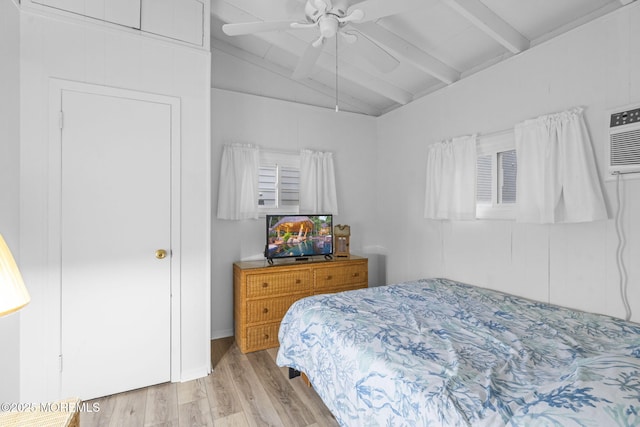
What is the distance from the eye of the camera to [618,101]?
6.37 ft

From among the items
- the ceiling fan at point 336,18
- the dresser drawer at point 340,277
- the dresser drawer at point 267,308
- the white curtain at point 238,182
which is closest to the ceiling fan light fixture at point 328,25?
the ceiling fan at point 336,18

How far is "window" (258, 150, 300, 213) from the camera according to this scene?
337 cm

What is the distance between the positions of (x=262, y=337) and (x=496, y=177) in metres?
2.58

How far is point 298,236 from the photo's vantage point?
10.4 feet

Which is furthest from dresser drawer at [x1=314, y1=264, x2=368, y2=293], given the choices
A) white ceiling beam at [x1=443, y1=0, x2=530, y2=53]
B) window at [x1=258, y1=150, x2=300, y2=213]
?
white ceiling beam at [x1=443, y1=0, x2=530, y2=53]

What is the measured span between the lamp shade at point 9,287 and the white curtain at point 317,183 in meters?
2.66

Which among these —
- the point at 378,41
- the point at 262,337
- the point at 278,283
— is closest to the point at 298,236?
the point at 278,283

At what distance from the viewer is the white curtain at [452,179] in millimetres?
2834

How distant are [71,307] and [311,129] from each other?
2.74m

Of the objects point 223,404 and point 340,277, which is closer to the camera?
point 223,404

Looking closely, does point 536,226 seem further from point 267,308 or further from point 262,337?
point 262,337

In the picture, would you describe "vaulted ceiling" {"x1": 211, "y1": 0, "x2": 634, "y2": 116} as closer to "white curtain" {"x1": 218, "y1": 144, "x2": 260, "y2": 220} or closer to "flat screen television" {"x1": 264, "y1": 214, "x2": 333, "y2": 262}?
"white curtain" {"x1": 218, "y1": 144, "x2": 260, "y2": 220}

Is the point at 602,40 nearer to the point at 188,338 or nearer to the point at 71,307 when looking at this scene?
the point at 188,338

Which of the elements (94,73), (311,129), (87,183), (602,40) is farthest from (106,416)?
(602,40)
